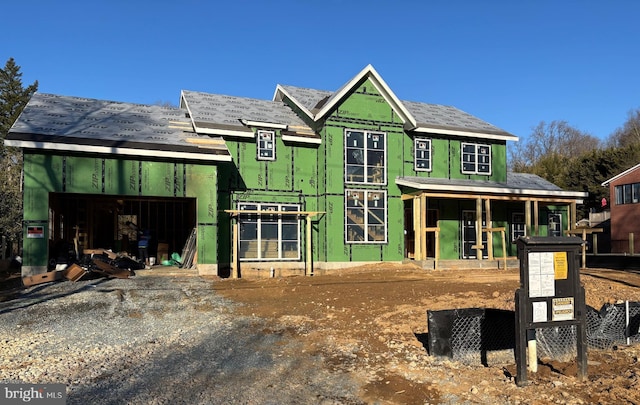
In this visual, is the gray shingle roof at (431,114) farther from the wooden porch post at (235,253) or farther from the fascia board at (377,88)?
the wooden porch post at (235,253)

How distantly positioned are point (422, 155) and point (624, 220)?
24.6 m

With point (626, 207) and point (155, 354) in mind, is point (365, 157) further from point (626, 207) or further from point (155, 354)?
point (626, 207)

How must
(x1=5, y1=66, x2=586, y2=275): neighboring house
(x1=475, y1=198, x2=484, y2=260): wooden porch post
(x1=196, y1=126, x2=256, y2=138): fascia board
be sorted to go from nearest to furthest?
(x1=5, y1=66, x2=586, y2=275): neighboring house → (x1=196, y1=126, x2=256, y2=138): fascia board → (x1=475, y1=198, x2=484, y2=260): wooden porch post

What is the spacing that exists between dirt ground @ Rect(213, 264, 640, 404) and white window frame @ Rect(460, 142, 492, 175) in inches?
328

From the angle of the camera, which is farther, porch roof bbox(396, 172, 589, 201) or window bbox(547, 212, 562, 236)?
window bbox(547, 212, 562, 236)

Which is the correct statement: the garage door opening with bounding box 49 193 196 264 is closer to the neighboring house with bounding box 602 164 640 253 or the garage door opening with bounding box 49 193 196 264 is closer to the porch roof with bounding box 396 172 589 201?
the porch roof with bounding box 396 172 589 201

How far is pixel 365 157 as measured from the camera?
64.4 ft

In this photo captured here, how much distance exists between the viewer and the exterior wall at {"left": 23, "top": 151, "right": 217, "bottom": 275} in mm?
14000

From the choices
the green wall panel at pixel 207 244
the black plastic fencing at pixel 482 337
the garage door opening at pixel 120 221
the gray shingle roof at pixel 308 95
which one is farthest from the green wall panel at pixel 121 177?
the black plastic fencing at pixel 482 337

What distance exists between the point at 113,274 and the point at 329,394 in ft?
37.0

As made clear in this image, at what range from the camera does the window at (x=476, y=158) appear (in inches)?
866

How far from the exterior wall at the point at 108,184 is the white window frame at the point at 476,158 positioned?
38.6ft

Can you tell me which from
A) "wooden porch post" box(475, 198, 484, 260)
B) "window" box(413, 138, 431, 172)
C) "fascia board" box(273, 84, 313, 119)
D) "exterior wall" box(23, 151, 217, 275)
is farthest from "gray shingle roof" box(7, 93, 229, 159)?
"wooden porch post" box(475, 198, 484, 260)

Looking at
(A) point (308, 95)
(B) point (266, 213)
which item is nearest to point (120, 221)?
(B) point (266, 213)
